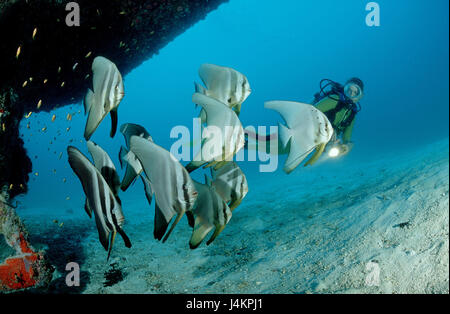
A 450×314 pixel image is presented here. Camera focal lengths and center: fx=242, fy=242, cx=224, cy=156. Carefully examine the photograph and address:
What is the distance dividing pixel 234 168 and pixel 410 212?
3.17 m

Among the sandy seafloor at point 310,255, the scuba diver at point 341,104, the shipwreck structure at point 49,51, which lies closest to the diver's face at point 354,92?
the scuba diver at point 341,104

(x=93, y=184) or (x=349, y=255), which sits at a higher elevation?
(x=93, y=184)

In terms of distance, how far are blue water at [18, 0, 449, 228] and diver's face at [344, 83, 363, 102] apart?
291ft

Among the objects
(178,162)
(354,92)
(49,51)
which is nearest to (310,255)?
(178,162)

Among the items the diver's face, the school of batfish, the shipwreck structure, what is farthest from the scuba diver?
the shipwreck structure

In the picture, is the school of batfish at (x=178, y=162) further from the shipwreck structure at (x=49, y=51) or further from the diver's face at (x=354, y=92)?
the diver's face at (x=354, y=92)

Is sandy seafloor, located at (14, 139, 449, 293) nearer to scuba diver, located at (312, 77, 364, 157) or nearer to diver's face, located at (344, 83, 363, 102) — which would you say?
scuba diver, located at (312, 77, 364, 157)

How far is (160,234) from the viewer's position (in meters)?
1.41

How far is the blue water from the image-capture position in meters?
94.8

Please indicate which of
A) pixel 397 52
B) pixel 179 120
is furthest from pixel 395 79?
pixel 179 120

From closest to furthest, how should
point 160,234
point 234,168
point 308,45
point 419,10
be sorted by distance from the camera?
point 160,234 → point 234,168 → point 419,10 → point 308,45

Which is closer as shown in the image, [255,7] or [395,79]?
[255,7]
